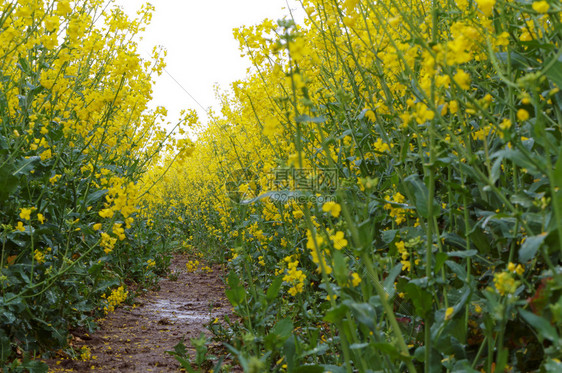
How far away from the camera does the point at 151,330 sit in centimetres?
411

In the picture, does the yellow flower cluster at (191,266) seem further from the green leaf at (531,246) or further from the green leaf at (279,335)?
the green leaf at (531,246)

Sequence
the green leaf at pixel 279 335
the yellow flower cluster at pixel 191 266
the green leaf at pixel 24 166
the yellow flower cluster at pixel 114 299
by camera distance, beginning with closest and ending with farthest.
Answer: the green leaf at pixel 279 335 → the green leaf at pixel 24 166 → the yellow flower cluster at pixel 114 299 → the yellow flower cluster at pixel 191 266

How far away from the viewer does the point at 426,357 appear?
140 cm

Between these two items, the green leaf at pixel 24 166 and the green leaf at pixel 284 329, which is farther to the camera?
the green leaf at pixel 24 166

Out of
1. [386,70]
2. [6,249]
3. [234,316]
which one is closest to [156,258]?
[234,316]

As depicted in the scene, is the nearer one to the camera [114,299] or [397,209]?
[397,209]

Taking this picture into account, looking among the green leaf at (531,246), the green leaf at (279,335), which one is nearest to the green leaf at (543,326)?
the green leaf at (531,246)

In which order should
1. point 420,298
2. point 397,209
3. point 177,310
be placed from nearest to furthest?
point 420,298, point 397,209, point 177,310

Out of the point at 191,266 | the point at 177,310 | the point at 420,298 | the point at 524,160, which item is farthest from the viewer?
the point at 191,266

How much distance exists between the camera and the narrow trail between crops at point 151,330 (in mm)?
3145

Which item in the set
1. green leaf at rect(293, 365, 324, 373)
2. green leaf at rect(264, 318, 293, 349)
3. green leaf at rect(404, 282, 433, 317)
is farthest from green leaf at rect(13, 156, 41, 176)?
green leaf at rect(404, 282, 433, 317)

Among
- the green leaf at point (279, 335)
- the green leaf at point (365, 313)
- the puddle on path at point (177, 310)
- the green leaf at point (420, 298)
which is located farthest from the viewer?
the puddle on path at point (177, 310)

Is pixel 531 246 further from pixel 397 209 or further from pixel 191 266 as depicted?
pixel 191 266

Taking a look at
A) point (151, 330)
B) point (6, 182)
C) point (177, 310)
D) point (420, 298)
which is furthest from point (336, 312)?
point (177, 310)
